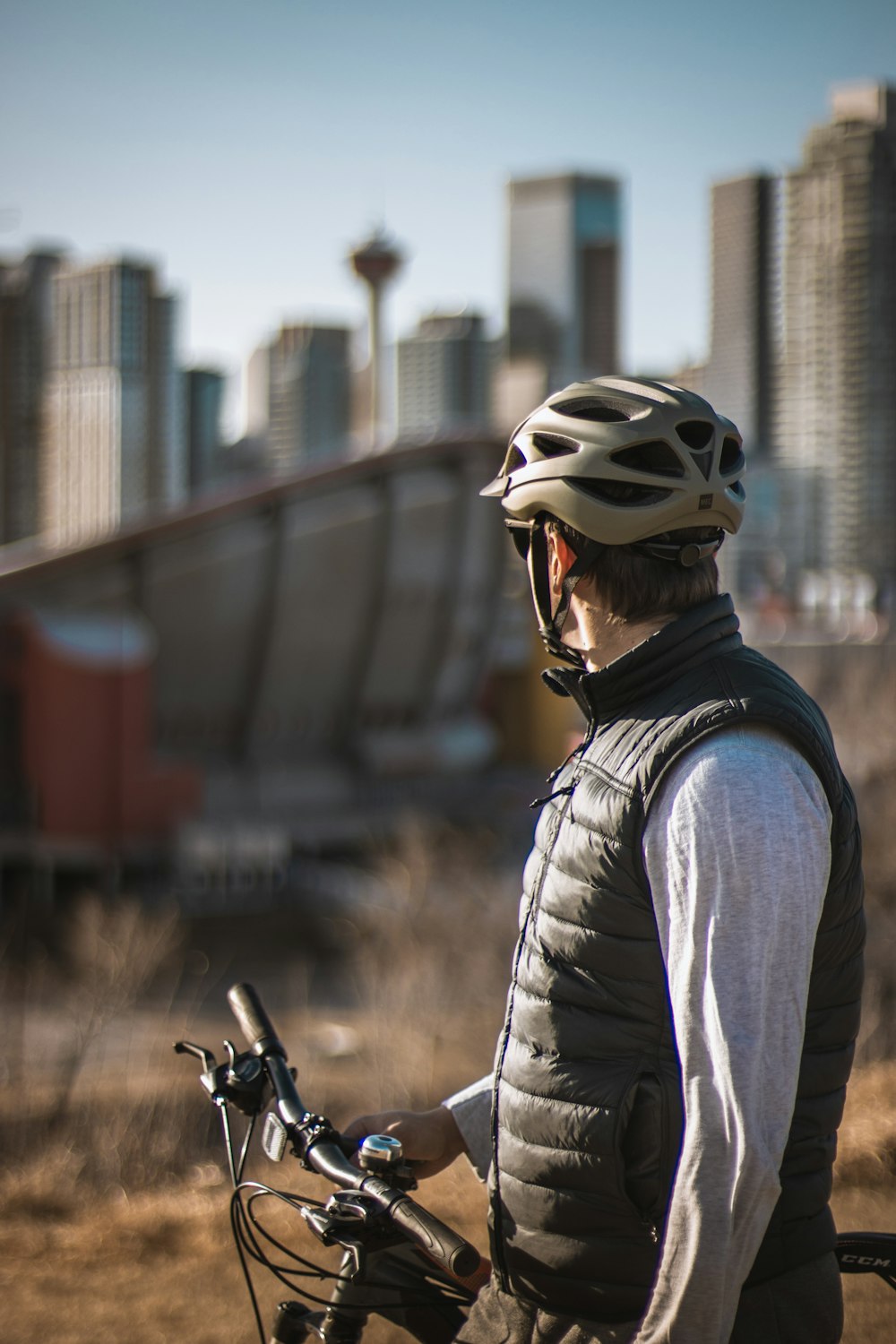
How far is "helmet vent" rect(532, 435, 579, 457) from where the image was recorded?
9.07ft

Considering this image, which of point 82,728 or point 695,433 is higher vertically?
point 695,433

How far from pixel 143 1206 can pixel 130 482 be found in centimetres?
10480

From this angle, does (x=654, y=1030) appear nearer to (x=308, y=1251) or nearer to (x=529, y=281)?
(x=308, y=1251)

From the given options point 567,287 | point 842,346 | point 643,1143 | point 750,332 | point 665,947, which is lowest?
point 643,1143

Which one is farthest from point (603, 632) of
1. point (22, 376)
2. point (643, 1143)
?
point (22, 376)

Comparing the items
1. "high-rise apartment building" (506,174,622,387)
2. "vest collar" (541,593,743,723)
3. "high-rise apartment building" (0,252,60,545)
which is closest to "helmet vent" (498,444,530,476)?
"vest collar" (541,593,743,723)

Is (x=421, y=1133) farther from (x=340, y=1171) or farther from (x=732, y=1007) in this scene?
(x=732, y=1007)

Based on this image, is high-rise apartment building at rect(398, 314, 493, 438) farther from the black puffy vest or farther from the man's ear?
the black puffy vest

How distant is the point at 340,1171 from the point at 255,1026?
48 cm

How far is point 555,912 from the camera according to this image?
8.19 ft

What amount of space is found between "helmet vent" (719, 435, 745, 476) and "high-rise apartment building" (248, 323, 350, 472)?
144782 millimetres

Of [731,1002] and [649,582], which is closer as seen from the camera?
[731,1002]

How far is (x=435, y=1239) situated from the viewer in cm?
227

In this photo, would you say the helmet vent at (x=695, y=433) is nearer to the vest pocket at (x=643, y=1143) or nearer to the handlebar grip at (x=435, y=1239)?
the vest pocket at (x=643, y=1143)
